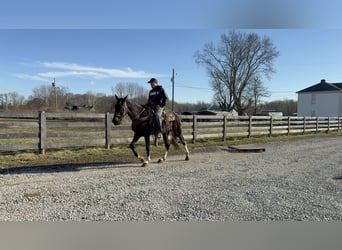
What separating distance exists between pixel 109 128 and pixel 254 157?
450 centimetres

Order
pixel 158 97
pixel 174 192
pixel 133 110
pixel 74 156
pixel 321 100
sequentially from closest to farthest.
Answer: pixel 174 192, pixel 133 110, pixel 158 97, pixel 74 156, pixel 321 100

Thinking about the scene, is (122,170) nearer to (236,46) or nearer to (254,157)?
(254,157)

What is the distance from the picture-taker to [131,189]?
4.88 meters

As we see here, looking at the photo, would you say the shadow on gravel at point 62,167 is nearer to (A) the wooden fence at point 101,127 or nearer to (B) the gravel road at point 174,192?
(B) the gravel road at point 174,192

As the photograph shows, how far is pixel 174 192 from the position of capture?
4.72 m

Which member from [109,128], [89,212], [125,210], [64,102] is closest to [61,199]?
[89,212]

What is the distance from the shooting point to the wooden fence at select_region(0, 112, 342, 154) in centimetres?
835

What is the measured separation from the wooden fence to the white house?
63.8 ft

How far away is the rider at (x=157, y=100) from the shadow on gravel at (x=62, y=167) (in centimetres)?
124

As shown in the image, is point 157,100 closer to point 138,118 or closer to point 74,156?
point 138,118

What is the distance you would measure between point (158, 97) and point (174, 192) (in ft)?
10.4

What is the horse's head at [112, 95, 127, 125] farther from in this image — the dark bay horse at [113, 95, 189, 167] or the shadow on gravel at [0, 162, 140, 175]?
the shadow on gravel at [0, 162, 140, 175]

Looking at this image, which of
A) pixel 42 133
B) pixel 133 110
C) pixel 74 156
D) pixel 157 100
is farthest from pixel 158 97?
pixel 42 133

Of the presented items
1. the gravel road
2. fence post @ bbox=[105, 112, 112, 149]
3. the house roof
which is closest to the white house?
the house roof
